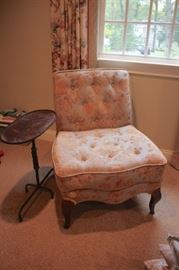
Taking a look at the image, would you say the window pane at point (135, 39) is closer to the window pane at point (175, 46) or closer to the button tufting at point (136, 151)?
the window pane at point (175, 46)

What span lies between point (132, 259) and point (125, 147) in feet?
2.33

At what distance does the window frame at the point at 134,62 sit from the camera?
2248 mm

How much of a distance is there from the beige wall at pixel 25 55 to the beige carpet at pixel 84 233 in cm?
104

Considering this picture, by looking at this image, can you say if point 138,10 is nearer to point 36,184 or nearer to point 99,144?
point 99,144

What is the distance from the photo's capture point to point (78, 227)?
5.85 feet

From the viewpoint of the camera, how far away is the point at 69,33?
7.36ft

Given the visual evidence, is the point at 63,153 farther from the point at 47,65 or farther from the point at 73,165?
the point at 47,65

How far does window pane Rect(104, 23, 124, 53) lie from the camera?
7.71 ft

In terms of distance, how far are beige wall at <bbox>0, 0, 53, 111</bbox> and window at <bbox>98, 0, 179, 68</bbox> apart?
1.79 feet

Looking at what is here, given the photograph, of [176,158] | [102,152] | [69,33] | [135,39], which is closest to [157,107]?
[176,158]

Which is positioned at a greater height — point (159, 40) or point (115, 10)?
point (115, 10)

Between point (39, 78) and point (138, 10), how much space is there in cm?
115

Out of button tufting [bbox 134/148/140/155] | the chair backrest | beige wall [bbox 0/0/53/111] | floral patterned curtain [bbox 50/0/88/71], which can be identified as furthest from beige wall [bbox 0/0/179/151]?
button tufting [bbox 134/148/140/155]

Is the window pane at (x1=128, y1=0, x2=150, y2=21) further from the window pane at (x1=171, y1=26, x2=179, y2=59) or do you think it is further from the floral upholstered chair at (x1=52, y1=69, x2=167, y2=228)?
the floral upholstered chair at (x1=52, y1=69, x2=167, y2=228)
